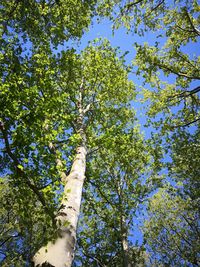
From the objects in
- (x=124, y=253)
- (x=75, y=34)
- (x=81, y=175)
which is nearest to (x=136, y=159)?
(x=124, y=253)

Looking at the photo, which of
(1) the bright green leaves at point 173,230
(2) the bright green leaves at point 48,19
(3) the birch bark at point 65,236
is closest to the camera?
(3) the birch bark at point 65,236

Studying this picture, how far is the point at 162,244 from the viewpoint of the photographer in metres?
21.0

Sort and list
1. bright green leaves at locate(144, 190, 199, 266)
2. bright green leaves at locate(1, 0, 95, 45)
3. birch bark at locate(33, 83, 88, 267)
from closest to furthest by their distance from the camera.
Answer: birch bark at locate(33, 83, 88, 267), bright green leaves at locate(1, 0, 95, 45), bright green leaves at locate(144, 190, 199, 266)

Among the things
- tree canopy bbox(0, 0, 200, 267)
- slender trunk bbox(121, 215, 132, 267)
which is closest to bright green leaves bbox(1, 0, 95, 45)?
tree canopy bbox(0, 0, 200, 267)

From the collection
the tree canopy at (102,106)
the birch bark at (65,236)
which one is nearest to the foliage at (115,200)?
the tree canopy at (102,106)

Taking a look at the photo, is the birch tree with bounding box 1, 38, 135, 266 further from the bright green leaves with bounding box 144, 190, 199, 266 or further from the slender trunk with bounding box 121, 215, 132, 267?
the bright green leaves with bounding box 144, 190, 199, 266

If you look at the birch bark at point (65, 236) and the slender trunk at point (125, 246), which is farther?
the slender trunk at point (125, 246)

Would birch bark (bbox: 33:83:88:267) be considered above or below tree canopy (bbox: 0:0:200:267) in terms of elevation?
below

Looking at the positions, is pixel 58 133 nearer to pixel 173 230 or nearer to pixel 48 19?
pixel 48 19

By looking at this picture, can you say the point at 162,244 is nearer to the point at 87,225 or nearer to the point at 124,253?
the point at 87,225

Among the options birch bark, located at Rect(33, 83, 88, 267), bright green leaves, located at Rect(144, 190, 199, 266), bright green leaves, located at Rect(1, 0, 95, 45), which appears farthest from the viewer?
bright green leaves, located at Rect(144, 190, 199, 266)

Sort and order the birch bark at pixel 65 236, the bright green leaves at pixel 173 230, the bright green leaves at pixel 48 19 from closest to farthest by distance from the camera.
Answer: the birch bark at pixel 65 236 → the bright green leaves at pixel 48 19 → the bright green leaves at pixel 173 230

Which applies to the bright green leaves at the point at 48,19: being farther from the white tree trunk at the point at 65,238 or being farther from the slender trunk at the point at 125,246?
the slender trunk at the point at 125,246

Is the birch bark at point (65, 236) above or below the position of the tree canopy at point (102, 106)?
below
